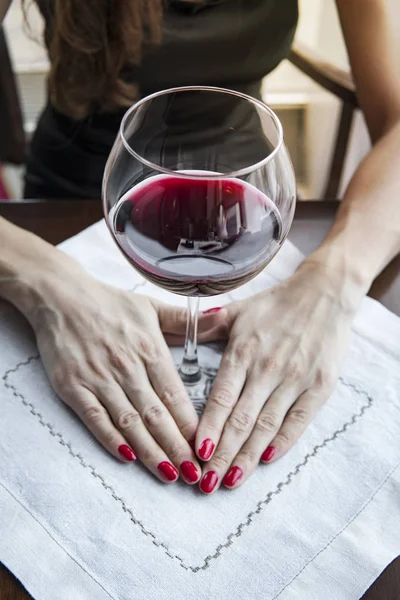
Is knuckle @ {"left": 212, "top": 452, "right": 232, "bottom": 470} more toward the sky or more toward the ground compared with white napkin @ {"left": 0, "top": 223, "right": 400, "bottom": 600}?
more toward the sky

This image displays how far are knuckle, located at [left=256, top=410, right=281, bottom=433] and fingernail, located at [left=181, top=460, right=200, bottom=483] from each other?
0.20ft

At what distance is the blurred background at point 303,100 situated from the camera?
1.71 m

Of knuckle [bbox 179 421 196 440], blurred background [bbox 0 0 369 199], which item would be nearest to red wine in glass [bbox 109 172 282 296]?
knuckle [bbox 179 421 196 440]

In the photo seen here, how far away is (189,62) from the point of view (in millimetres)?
896

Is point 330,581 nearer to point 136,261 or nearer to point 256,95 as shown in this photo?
point 136,261

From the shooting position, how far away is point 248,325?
0.57 meters

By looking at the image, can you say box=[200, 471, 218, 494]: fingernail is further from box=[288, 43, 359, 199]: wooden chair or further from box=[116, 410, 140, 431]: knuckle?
box=[288, 43, 359, 199]: wooden chair

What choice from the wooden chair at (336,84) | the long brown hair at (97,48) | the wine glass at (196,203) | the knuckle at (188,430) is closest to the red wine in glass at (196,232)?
the wine glass at (196,203)

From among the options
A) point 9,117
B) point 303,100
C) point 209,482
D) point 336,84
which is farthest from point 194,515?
point 303,100

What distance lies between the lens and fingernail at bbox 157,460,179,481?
0.47 meters

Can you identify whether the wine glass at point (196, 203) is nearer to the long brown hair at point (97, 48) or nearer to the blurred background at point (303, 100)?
the long brown hair at point (97, 48)

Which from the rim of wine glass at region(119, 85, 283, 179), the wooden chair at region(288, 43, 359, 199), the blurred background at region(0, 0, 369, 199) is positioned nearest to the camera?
the rim of wine glass at region(119, 85, 283, 179)

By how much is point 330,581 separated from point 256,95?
2.26ft

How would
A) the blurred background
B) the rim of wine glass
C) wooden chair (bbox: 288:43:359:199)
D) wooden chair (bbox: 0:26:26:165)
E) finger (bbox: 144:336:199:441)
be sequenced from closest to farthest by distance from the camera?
the rim of wine glass → finger (bbox: 144:336:199:441) → wooden chair (bbox: 288:43:359:199) → wooden chair (bbox: 0:26:26:165) → the blurred background
